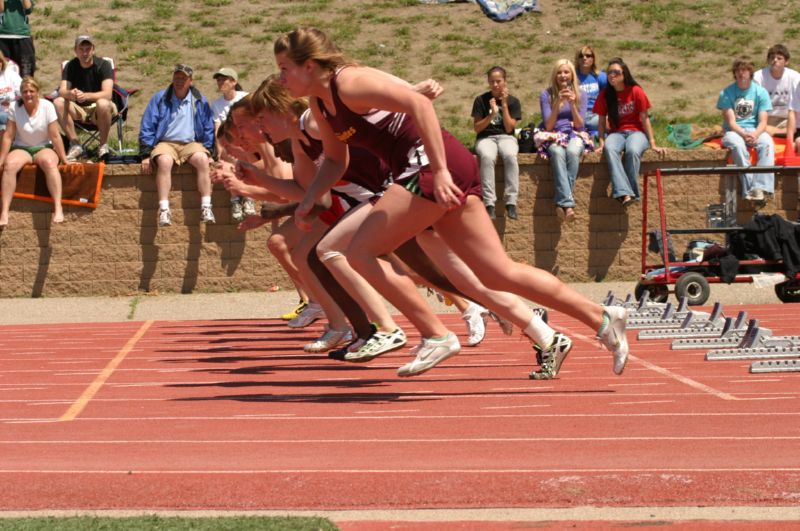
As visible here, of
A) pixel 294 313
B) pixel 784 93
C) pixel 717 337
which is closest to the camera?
pixel 717 337

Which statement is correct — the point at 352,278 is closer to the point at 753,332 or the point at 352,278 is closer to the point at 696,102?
the point at 753,332

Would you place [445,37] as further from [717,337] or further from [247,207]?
[717,337]

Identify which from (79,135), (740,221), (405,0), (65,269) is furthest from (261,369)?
(405,0)

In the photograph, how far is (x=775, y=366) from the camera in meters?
8.45

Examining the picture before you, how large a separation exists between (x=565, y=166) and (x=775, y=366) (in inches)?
299

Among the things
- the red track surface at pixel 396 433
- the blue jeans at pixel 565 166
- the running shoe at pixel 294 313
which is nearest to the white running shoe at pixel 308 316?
the running shoe at pixel 294 313

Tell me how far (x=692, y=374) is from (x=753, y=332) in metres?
1.01

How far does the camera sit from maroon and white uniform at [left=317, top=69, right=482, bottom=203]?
7164 mm

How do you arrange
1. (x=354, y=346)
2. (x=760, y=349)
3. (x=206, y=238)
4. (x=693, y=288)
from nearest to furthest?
(x=354, y=346)
(x=760, y=349)
(x=693, y=288)
(x=206, y=238)

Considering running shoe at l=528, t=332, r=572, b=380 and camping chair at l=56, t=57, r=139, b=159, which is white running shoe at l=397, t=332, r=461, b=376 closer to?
running shoe at l=528, t=332, r=572, b=380

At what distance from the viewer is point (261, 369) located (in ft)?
31.3

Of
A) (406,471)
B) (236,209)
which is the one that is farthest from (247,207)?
(406,471)

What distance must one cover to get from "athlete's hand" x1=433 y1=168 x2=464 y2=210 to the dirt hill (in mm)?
19920

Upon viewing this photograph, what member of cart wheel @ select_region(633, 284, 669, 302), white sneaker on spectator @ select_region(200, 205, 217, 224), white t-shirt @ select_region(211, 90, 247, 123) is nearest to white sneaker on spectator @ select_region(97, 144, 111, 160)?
white t-shirt @ select_region(211, 90, 247, 123)
